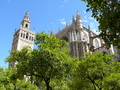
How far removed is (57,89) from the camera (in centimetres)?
1769

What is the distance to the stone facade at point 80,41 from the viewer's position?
31428mm

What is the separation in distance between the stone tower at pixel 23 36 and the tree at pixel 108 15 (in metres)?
35.2

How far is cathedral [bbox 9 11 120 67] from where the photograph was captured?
31.7 m

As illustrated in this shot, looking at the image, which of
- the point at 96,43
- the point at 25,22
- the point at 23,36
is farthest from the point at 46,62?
the point at 25,22

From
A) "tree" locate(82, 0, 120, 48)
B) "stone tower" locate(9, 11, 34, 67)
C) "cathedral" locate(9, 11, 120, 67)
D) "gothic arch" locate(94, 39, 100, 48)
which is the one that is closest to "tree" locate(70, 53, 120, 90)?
"tree" locate(82, 0, 120, 48)

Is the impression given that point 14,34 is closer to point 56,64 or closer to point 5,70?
point 5,70

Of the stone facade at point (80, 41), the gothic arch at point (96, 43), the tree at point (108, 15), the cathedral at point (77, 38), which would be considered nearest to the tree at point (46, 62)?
the tree at point (108, 15)

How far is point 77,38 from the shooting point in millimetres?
33719

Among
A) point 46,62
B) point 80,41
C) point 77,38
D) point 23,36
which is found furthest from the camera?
point 23,36

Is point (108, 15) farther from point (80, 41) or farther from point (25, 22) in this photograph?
point (25, 22)

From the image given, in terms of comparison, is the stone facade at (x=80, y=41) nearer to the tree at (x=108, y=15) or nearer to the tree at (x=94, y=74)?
the tree at (x=94, y=74)

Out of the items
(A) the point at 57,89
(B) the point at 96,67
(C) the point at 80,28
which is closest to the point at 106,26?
(B) the point at 96,67

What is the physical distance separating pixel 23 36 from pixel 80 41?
19.5m

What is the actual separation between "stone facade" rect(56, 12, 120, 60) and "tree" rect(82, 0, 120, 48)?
24.2m
